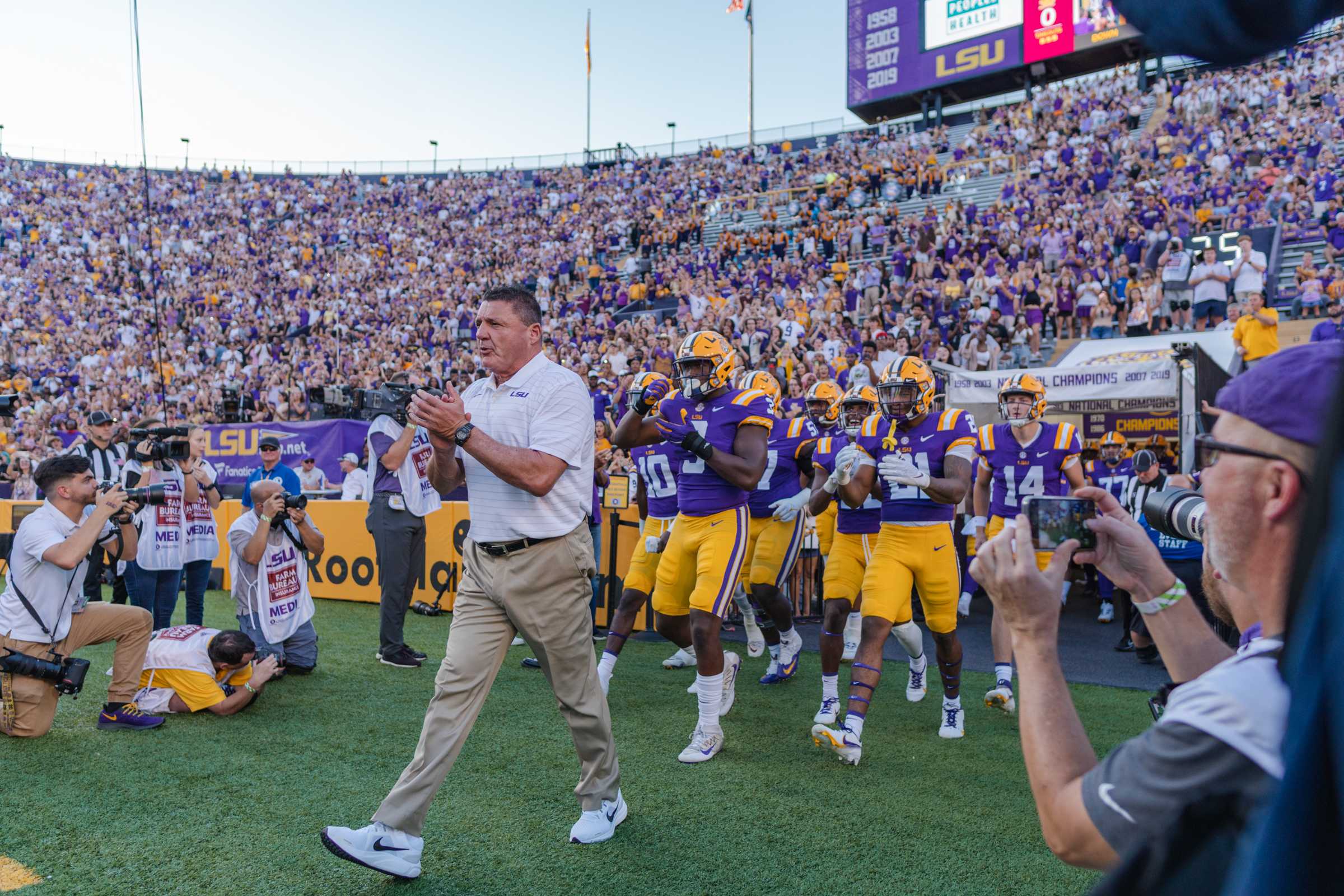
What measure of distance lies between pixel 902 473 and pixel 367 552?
7200 mm

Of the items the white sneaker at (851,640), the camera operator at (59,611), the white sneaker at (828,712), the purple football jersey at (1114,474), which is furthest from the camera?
the purple football jersey at (1114,474)

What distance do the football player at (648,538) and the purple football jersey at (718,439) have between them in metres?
0.40

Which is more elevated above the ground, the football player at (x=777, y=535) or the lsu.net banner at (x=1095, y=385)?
the lsu.net banner at (x=1095, y=385)

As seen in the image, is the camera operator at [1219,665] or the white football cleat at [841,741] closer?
the camera operator at [1219,665]

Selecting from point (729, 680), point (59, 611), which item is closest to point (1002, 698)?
point (729, 680)

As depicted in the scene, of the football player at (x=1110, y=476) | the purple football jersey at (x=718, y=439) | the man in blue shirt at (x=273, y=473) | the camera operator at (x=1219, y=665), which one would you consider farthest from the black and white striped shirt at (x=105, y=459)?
the football player at (x=1110, y=476)

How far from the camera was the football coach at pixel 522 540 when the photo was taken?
3650 millimetres

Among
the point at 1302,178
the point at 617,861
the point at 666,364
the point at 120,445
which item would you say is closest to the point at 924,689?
the point at 617,861

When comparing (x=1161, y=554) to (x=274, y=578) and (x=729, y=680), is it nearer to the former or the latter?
(x=729, y=680)

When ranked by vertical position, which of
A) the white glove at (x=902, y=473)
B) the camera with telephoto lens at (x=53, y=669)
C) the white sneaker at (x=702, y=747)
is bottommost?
the white sneaker at (x=702, y=747)

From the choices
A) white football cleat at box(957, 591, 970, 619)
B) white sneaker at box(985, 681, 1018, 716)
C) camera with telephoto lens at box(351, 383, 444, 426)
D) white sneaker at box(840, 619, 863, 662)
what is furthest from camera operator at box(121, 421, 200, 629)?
white football cleat at box(957, 591, 970, 619)

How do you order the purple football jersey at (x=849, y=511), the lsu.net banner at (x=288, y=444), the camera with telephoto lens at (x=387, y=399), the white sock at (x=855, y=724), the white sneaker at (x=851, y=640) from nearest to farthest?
1. the camera with telephoto lens at (x=387, y=399)
2. the white sock at (x=855, y=724)
3. the purple football jersey at (x=849, y=511)
4. the white sneaker at (x=851, y=640)
5. the lsu.net banner at (x=288, y=444)

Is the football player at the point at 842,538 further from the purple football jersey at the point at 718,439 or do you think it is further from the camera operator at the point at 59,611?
the camera operator at the point at 59,611

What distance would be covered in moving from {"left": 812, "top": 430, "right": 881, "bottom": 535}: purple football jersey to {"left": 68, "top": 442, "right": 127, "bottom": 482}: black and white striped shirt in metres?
5.78
